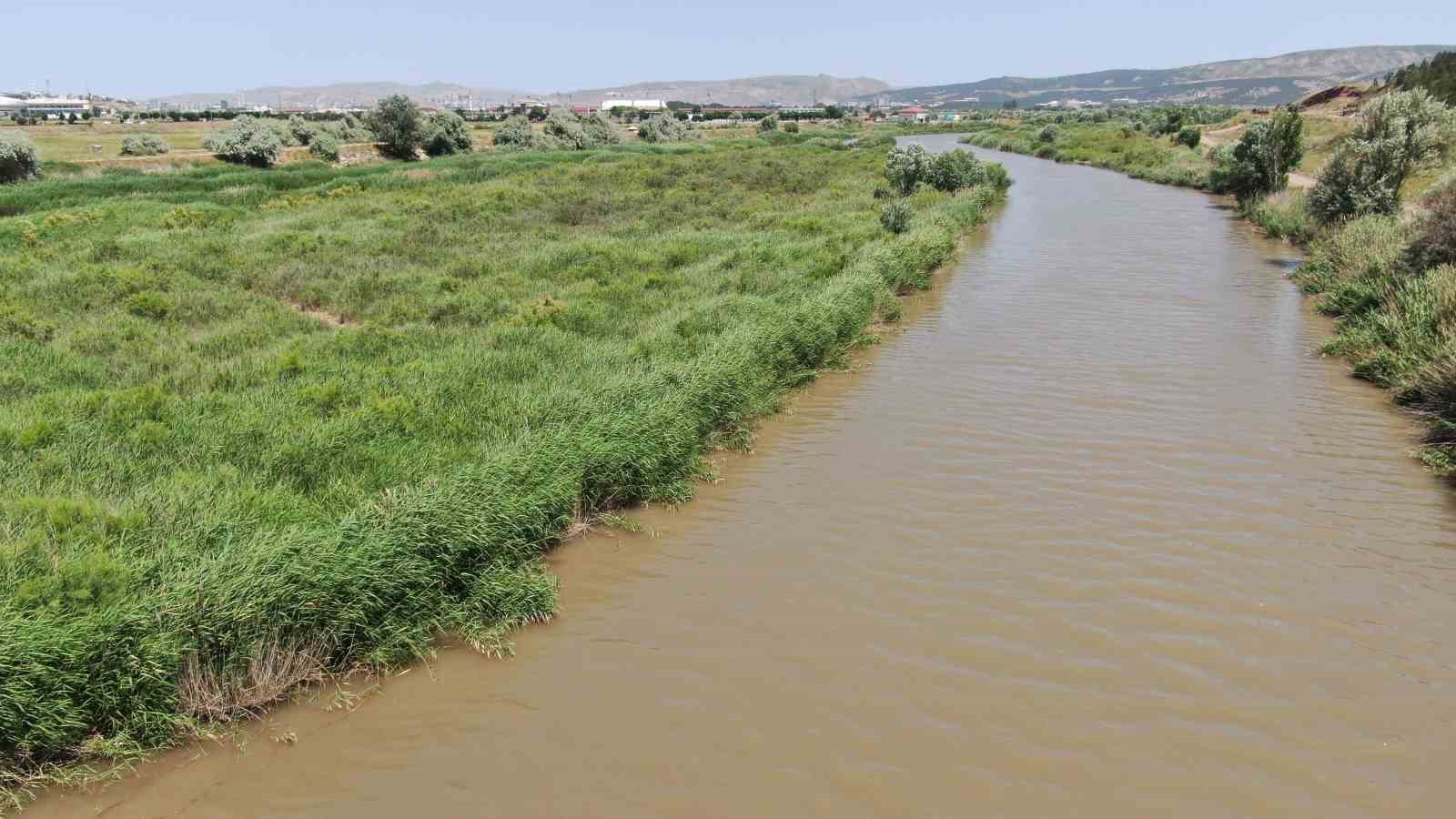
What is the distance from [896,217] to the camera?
80.1 feet

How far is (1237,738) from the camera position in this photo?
223 inches

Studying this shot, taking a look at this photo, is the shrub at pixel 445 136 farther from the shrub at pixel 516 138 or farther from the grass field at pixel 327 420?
the grass field at pixel 327 420

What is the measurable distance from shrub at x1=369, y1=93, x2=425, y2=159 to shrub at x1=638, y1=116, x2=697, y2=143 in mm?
25248

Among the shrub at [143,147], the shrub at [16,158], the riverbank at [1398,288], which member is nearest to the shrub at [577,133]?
the shrub at [143,147]

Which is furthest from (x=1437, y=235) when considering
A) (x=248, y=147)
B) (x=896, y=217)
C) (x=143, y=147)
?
(x=143, y=147)

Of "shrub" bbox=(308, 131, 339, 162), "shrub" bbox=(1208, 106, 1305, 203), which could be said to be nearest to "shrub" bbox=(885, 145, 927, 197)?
"shrub" bbox=(1208, 106, 1305, 203)

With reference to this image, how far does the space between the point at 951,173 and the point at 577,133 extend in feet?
148

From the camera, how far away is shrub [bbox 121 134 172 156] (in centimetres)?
5434

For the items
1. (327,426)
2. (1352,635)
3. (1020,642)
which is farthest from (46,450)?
(1352,635)

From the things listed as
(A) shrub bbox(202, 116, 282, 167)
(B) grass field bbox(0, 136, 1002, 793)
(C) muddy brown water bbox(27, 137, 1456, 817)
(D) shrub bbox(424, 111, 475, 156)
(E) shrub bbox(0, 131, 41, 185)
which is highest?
(D) shrub bbox(424, 111, 475, 156)

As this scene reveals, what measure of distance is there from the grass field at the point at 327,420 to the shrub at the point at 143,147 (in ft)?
120

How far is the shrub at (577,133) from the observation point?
7075 centimetres

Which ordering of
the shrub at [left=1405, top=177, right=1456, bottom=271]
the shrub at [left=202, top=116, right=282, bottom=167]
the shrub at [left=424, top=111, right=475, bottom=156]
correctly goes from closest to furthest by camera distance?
the shrub at [left=1405, top=177, right=1456, bottom=271], the shrub at [left=202, top=116, right=282, bottom=167], the shrub at [left=424, top=111, right=475, bottom=156]

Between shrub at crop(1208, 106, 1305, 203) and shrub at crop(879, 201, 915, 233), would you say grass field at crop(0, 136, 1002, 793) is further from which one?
shrub at crop(1208, 106, 1305, 203)
